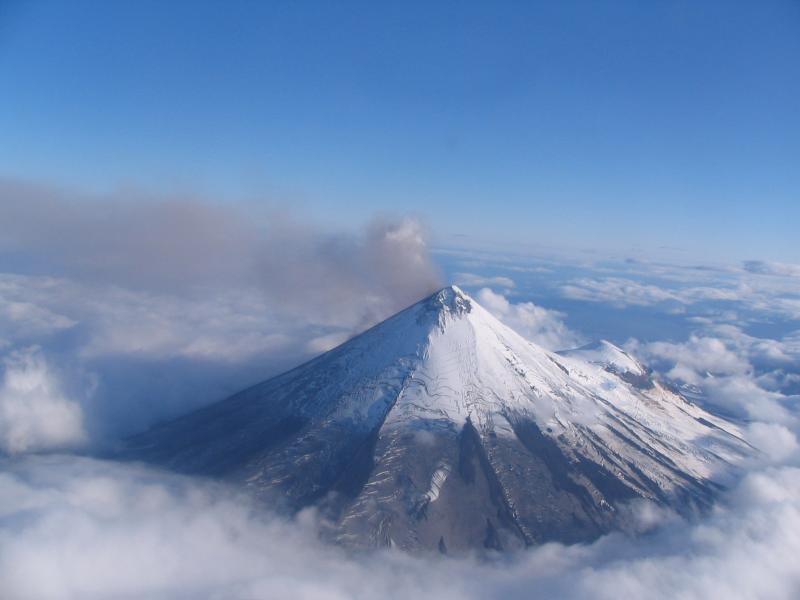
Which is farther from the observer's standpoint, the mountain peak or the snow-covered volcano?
the mountain peak

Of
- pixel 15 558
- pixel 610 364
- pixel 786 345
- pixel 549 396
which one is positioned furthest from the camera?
pixel 786 345

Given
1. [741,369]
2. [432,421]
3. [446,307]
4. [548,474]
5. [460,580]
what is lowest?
[741,369]

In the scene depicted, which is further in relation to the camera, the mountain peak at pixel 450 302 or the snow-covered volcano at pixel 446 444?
the mountain peak at pixel 450 302

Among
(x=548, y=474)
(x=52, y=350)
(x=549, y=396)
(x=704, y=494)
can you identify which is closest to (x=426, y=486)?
(x=548, y=474)

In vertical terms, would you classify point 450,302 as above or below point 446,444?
above

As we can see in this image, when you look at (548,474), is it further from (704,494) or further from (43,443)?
(43,443)

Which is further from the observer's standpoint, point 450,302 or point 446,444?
point 450,302

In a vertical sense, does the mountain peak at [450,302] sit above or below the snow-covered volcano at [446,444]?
above

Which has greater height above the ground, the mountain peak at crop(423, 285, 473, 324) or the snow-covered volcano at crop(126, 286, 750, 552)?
the mountain peak at crop(423, 285, 473, 324)
